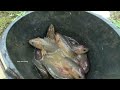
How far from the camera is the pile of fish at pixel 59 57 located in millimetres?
2662

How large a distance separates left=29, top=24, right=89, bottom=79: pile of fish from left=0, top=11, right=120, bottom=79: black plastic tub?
0.24 ft

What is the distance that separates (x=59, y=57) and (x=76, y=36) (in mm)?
447

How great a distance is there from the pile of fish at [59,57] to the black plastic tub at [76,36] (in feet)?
0.24

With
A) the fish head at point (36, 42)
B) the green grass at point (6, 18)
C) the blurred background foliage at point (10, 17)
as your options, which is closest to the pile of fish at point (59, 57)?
the fish head at point (36, 42)

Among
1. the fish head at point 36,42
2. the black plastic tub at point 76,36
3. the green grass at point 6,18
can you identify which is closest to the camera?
the black plastic tub at point 76,36

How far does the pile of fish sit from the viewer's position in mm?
2662

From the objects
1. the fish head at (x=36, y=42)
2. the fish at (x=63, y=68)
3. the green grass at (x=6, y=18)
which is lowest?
the fish at (x=63, y=68)

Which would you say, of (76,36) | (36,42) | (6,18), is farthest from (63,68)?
(6,18)

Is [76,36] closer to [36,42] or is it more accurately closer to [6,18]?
[36,42]

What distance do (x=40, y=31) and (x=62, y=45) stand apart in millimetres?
303

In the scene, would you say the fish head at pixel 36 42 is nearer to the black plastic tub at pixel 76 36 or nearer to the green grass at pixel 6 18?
the black plastic tub at pixel 76 36

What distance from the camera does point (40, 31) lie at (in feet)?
9.93

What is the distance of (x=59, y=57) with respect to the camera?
2.78m
